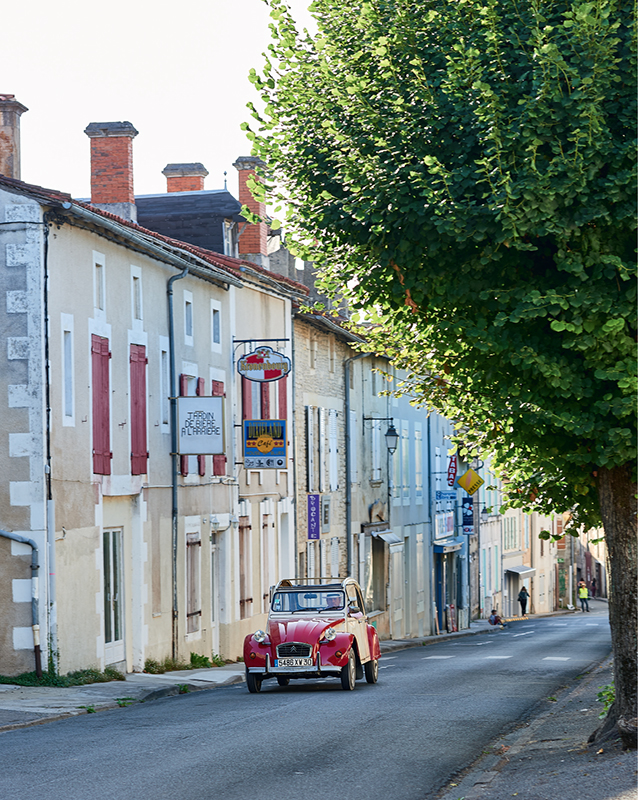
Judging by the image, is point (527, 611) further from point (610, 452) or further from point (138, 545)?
point (610, 452)

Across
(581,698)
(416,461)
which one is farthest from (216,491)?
(416,461)

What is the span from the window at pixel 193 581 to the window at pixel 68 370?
6305 mm

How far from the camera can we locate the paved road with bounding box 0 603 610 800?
10070 mm

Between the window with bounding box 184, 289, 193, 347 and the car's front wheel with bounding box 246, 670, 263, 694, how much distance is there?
30.7ft

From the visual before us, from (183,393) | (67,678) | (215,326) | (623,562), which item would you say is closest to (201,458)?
(183,393)

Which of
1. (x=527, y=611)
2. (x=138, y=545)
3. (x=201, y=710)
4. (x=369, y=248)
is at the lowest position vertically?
(x=527, y=611)

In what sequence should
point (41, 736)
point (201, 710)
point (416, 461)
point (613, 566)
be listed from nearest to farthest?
point (613, 566)
point (41, 736)
point (201, 710)
point (416, 461)

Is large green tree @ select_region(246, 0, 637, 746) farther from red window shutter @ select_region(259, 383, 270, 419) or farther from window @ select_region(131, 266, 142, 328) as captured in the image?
red window shutter @ select_region(259, 383, 270, 419)

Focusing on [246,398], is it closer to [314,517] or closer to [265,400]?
[265,400]

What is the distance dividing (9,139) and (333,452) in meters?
18.1

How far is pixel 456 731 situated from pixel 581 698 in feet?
14.3

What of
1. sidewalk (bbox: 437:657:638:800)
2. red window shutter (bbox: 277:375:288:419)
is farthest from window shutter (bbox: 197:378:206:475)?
sidewalk (bbox: 437:657:638:800)

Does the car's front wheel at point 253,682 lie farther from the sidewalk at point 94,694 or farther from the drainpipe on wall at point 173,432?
the drainpipe on wall at point 173,432

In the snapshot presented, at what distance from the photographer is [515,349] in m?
10.4
